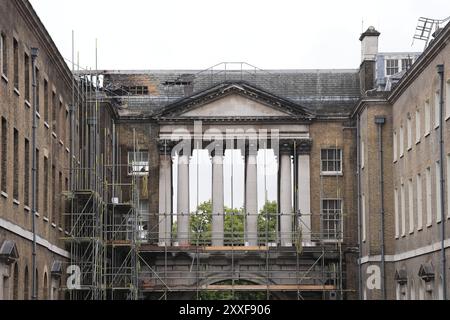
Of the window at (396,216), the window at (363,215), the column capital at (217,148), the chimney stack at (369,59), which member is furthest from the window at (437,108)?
the column capital at (217,148)

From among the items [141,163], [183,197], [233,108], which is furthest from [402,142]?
[141,163]

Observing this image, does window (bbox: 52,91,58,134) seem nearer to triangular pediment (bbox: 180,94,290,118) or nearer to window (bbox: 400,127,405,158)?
triangular pediment (bbox: 180,94,290,118)

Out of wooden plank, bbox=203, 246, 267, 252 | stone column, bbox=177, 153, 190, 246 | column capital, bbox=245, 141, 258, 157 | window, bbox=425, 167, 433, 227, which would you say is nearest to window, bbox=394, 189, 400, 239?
wooden plank, bbox=203, 246, 267, 252

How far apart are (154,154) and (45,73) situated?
1488 cm

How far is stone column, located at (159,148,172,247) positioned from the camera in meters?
49.8

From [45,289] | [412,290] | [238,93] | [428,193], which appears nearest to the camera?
[45,289]

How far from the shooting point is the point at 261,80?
53125 millimetres

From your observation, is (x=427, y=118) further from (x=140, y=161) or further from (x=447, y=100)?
(x=140, y=161)

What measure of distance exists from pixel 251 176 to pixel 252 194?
0.81 metres

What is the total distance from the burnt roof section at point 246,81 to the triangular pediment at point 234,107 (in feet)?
2.04

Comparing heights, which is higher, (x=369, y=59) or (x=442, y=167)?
(x=369, y=59)

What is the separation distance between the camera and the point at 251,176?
165 feet

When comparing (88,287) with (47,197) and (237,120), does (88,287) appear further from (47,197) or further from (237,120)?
(237,120)
